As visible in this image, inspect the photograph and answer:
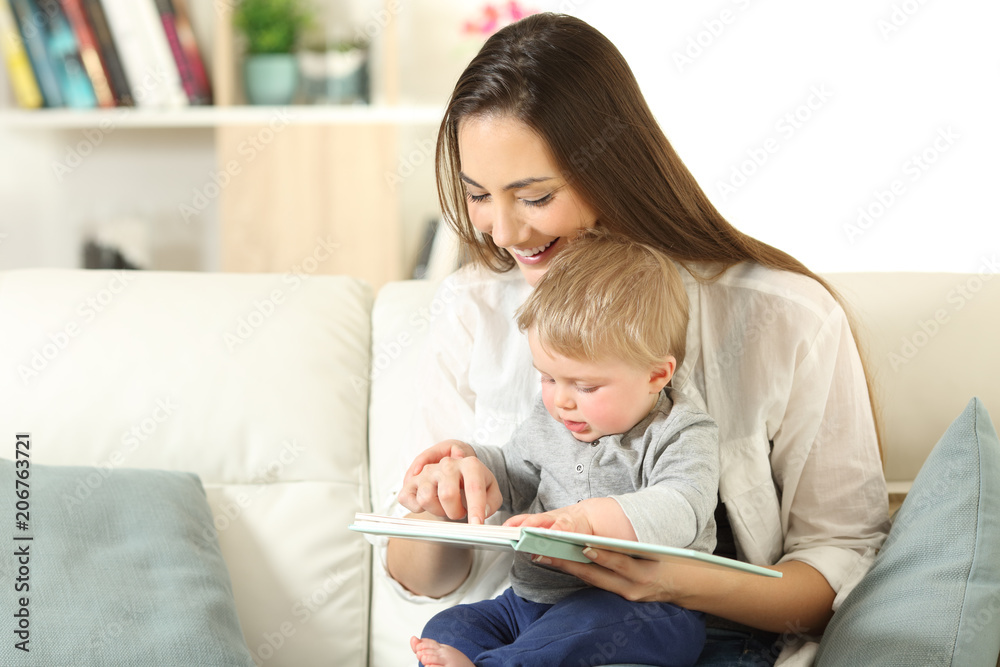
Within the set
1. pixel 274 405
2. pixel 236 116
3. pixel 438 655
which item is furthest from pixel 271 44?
pixel 438 655

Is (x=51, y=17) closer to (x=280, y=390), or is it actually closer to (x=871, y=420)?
(x=280, y=390)

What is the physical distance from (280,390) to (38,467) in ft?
1.30

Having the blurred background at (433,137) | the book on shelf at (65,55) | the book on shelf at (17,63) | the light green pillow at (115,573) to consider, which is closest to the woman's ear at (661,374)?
the light green pillow at (115,573)

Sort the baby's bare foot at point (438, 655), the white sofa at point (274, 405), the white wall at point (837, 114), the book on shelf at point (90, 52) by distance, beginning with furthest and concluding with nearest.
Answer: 1. the white wall at point (837, 114)
2. the book on shelf at point (90, 52)
3. the white sofa at point (274, 405)
4. the baby's bare foot at point (438, 655)

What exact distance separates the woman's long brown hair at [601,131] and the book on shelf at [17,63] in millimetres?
1992

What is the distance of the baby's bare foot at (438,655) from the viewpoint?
3.20 feet

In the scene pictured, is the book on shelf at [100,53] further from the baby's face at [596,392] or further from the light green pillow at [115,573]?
the baby's face at [596,392]

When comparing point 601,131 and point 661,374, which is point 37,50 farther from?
point 661,374

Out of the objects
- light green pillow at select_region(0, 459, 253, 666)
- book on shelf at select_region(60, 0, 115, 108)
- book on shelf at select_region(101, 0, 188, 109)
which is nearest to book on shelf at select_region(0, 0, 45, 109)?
book on shelf at select_region(60, 0, 115, 108)

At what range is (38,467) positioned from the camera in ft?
4.49

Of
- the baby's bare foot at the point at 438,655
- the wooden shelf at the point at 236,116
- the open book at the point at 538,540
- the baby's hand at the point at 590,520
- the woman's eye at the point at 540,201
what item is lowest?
the baby's bare foot at the point at 438,655

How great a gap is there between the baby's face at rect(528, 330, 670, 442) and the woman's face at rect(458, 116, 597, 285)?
18 cm

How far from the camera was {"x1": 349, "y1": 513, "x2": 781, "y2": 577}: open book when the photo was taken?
73 centimetres

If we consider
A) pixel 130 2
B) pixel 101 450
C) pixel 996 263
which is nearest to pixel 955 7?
pixel 996 263
